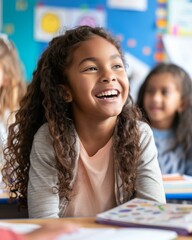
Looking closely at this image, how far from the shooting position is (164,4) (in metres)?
3.55

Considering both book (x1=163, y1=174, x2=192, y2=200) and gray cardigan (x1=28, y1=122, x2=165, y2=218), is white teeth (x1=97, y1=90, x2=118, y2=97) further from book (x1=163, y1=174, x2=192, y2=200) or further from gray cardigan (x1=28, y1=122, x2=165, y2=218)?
book (x1=163, y1=174, x2=192, y2=200)

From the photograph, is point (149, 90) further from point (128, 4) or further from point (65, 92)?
point (65, 92)

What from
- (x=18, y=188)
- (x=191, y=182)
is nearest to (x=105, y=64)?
(x=18, y=188)

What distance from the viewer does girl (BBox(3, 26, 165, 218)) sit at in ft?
4.48

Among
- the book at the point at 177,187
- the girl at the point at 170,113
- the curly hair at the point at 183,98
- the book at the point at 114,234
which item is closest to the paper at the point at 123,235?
the book at the point at 114,234

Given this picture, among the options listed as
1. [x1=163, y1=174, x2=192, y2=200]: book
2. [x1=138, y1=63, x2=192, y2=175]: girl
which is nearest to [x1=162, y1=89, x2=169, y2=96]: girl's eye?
[x1=138, y1=63, x2=192, y2=175]: girl

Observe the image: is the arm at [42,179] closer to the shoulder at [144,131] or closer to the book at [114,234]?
the shoulder at [144,131]

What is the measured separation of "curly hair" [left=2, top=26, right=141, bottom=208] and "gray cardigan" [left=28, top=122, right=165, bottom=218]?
0.7 inches

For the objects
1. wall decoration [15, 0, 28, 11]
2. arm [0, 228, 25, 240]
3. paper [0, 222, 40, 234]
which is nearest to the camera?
arm [0, 228, 25, 240]

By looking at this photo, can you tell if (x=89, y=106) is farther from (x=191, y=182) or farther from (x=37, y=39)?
(x=37, y=39)

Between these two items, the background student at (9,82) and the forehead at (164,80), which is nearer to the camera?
the background student at (9,82)

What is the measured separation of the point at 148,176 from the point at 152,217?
43 centimetres

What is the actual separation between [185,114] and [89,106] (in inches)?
53.2

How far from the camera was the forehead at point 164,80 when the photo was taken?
271 centimetres
